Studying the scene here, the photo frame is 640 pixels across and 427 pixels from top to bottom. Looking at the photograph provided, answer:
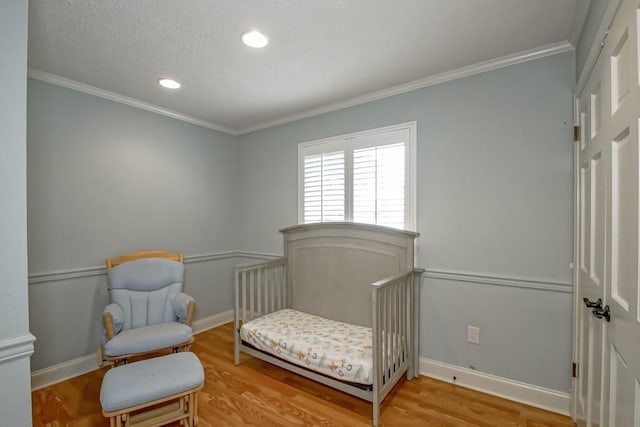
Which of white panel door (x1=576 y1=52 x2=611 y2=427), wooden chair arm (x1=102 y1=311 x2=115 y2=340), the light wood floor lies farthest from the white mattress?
white panel door (x1=576 y1=52 x2=611 y2=427)

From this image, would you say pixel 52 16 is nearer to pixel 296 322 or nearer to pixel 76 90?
pixel 76 90

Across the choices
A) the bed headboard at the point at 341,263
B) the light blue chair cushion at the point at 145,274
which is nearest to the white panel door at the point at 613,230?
the bed headboard at the point at 341,263

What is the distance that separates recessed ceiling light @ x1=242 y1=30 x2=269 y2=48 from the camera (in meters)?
1.78

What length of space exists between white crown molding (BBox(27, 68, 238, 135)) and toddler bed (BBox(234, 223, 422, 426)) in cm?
171

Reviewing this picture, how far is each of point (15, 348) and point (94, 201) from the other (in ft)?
5.85

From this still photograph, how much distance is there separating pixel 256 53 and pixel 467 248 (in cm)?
212

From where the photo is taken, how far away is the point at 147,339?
7.12ft

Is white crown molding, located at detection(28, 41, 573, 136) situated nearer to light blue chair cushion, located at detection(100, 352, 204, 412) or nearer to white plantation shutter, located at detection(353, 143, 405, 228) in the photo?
white plantation shutter, located at detection(353, 143, 405, 228)

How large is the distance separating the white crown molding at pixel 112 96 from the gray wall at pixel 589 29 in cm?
338

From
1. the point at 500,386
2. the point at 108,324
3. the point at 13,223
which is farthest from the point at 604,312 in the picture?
the point at 108,324

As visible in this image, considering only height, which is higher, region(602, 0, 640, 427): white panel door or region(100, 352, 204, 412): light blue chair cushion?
region(602, 0, 640, 427): white panel door

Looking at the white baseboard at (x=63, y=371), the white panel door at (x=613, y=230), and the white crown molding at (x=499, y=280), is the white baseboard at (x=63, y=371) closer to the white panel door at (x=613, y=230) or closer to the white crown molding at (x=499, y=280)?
the white crown molding at (x=499, y=280)

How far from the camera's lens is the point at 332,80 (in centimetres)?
241

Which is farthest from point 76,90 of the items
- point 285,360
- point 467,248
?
point 467,248
